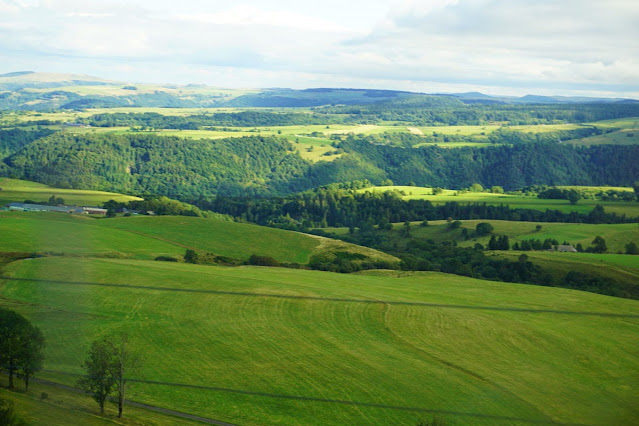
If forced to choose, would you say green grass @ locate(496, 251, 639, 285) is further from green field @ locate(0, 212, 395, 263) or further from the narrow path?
the narrow path

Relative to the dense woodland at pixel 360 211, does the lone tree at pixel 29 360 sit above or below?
above

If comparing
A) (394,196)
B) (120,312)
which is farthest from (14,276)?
(394,196)

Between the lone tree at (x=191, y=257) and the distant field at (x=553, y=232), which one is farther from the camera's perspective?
the distant field at (x=553, y=232)

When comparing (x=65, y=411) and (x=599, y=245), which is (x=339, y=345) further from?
(x=599, y=245)

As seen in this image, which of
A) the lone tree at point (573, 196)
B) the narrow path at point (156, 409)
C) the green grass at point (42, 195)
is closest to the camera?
the narrow path at point (156, 409)

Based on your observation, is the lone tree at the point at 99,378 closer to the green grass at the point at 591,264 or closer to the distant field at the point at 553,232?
the green grass at the point at 591,264

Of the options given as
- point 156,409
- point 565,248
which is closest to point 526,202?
point 565,248

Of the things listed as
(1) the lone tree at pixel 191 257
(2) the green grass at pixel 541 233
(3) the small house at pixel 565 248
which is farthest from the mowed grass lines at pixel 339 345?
(2) the green grass at pixel 541 233

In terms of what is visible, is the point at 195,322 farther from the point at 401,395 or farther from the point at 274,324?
the point at 401,395
